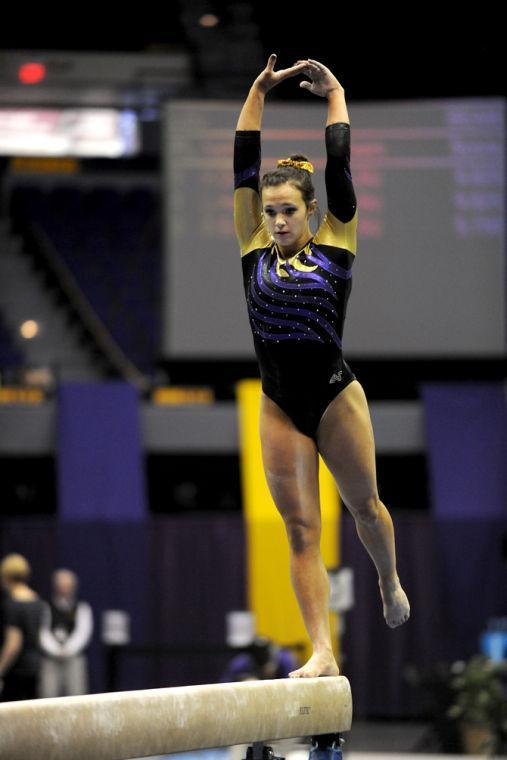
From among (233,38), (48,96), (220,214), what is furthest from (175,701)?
(48,96)

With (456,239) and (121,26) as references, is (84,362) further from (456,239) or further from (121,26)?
(456,239)

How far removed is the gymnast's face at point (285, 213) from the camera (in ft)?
11.6

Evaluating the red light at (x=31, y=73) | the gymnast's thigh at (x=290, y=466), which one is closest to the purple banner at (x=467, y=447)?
the red light at (x=31, y=73)

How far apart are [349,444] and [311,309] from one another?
407 millimetres

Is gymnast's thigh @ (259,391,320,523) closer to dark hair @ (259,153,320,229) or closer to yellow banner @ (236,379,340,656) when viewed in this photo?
dark hair @ (259,153,320,229)

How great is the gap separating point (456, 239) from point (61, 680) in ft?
18.9

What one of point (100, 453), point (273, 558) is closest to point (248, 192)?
point (273, 558)

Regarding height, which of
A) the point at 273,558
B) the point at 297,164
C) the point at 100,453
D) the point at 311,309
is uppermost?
the point at 297,164

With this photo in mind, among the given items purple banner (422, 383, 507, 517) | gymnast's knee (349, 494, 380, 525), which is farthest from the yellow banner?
gymnast's knee (349, 494, 380, 525)

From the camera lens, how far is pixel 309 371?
3514 millimetres

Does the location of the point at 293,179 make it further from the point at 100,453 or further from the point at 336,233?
the point at 100,453

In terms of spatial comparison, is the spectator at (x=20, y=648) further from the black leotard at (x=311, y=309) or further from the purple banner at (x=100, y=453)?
the purple banner at (x=100, y=453)

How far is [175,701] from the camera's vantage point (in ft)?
9.73

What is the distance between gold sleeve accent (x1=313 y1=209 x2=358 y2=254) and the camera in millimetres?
3562
